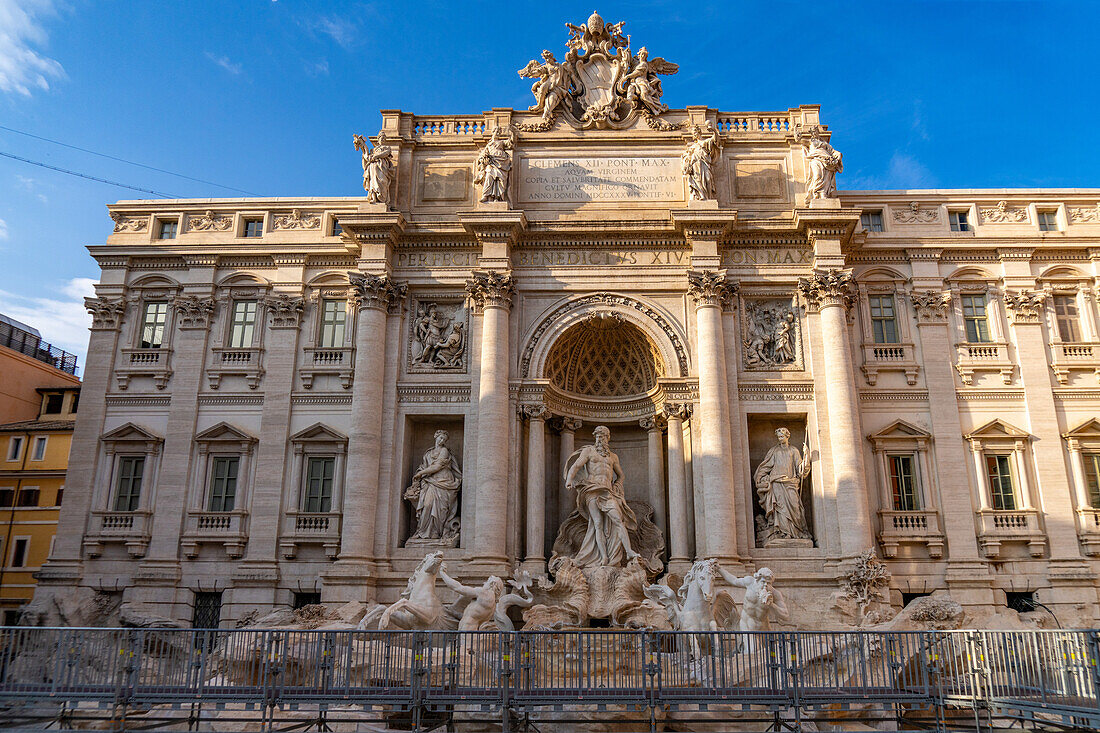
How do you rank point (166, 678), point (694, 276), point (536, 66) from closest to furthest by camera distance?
point (166, 678), point (694, 276), point (536, 66)

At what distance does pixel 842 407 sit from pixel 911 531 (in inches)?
164

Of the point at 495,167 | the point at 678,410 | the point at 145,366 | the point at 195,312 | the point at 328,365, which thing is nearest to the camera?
the point at 678,410

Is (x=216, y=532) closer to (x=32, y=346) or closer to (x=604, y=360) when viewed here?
(x=604, y=360)

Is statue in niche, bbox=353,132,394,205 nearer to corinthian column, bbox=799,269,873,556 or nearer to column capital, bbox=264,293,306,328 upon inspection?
column capital, bbox=264,293,306,328

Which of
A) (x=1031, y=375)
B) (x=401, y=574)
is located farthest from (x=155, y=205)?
(x=1031, y=375)

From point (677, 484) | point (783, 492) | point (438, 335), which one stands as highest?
point (438, 335)

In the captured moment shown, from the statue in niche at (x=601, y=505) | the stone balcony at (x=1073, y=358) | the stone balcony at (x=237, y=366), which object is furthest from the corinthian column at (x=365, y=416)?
the stone balcony at (x=1073, y=358)

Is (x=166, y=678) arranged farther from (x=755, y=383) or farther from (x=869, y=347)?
(x=869, y=347)

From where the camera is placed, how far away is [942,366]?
85.6ft

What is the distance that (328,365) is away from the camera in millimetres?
26750

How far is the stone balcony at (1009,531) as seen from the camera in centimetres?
2430

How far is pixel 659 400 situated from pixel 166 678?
16.0 metres

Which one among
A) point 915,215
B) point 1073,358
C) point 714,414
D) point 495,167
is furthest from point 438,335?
point 1073,358

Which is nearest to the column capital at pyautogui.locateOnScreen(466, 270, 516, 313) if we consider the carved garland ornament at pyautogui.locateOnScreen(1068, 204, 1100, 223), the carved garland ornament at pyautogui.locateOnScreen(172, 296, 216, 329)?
the carved garland ornament at pyautogui.locateOnScreen(172, 296, 216, 329)
